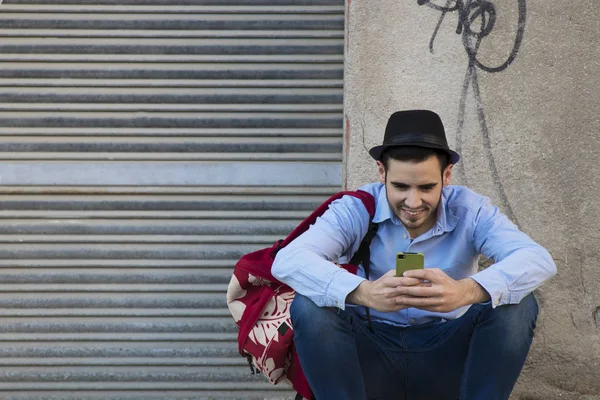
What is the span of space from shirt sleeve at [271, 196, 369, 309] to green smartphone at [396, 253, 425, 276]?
0.18m

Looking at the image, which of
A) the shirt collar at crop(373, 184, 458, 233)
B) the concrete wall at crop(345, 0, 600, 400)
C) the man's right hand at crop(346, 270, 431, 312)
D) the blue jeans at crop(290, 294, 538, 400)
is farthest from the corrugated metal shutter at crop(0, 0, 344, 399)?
the man's right hand at crop(346, 270, 431, 312)

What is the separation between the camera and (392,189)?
289 centimetres

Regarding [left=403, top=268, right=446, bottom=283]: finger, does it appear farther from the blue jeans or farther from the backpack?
the backpack

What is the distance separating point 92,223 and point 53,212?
228 mm

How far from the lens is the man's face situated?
2830 mm

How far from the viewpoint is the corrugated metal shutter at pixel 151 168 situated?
13.7 feet

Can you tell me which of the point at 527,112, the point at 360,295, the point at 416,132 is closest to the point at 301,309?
the point at 360,295

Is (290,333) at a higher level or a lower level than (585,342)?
higher

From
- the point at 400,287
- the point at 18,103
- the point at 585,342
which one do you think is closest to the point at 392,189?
the point at 400,287

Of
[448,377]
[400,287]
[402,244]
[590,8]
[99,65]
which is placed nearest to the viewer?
[400,287]

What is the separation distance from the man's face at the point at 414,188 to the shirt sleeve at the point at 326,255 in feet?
0.60

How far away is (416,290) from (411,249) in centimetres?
48

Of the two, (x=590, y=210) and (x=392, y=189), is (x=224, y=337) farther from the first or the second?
(x=590, y=210)

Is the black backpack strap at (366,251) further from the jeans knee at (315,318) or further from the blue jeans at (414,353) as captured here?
the jeans knee at (315,318)
